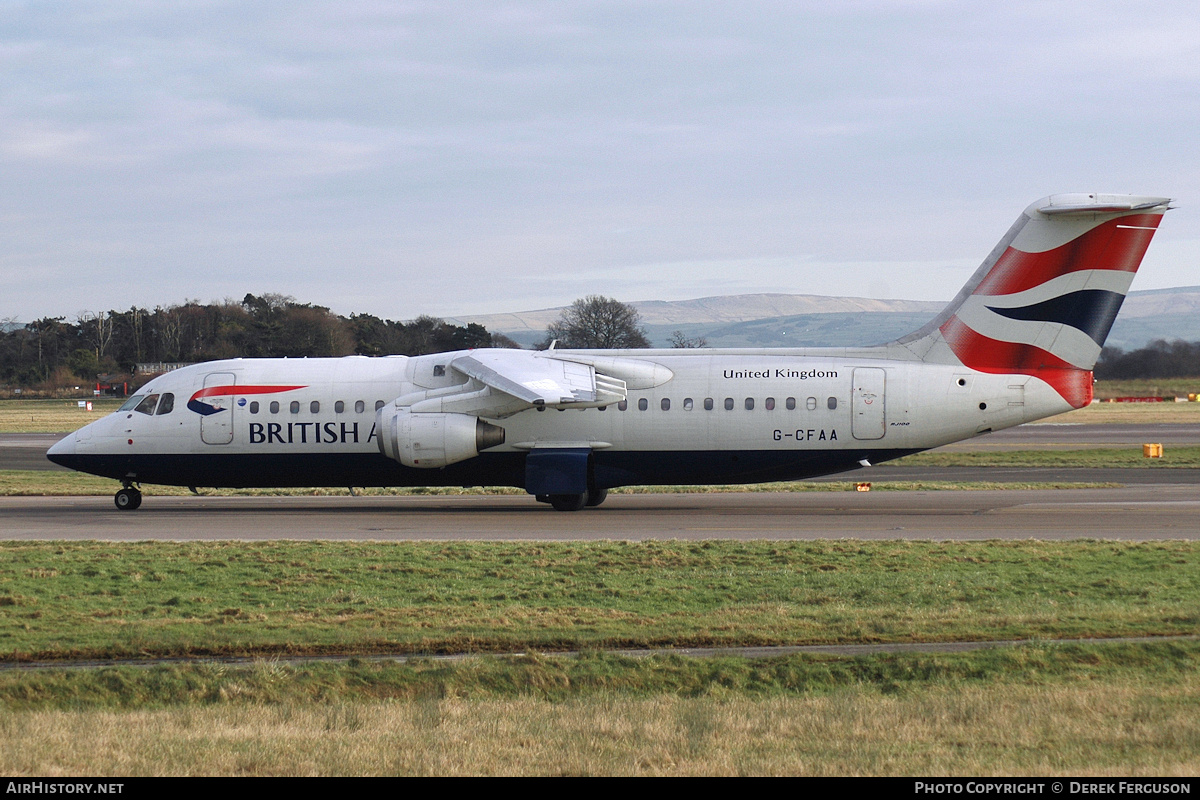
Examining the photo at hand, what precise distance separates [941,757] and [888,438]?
18566 millimetres

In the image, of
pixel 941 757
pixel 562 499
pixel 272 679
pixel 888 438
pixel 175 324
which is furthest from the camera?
pixel 175 324

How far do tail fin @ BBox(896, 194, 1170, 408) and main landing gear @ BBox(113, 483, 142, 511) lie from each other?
20.3 metres

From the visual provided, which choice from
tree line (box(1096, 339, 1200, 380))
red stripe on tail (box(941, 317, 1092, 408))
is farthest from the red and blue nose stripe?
tree line (box(1096, 339, 1200, 380))

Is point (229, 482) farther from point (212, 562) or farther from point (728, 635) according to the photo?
point (728, 635)

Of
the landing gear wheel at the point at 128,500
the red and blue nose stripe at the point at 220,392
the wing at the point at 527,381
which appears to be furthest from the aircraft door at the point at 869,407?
the landing gear wheel at the point at 128,500

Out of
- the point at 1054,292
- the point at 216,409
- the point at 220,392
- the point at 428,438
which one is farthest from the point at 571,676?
the point at 220,392

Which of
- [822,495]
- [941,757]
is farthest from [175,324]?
[941,757]

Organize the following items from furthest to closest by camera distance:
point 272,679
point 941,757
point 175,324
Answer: point 175,324
point 272,679
point 941,757

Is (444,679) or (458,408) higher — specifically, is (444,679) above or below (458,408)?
below

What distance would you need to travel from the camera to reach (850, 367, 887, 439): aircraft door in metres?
25.9

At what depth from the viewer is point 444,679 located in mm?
10766

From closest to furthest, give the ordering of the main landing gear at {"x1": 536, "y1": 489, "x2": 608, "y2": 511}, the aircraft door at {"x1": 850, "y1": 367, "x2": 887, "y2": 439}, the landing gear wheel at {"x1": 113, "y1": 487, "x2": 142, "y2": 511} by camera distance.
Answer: the aircraft door at {"x1": 850, "y1": 367, "x2": 887, "y2": 439} < the main landing gear at {"x1": 536, "y1": 489, "x2": 608, "y2": 511} < the landing gear wheel at {"x1": 113, "y1": 487, "x2": 142, "y2": 511}

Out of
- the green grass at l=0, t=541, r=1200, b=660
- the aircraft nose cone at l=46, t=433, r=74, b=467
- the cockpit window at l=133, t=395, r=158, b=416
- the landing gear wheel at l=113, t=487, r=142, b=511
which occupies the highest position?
the cockpit window at l=133, t=395, r=158, b=416

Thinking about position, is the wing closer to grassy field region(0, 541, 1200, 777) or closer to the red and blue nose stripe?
the red and blue nose stripe
